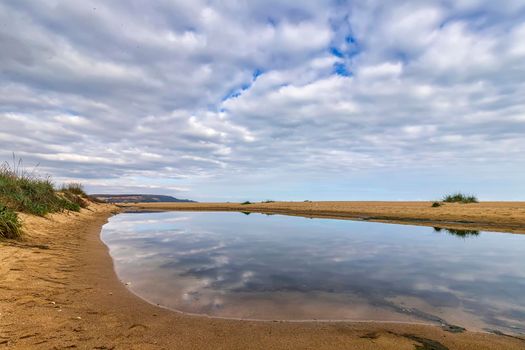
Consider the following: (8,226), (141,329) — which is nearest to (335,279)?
(141,329)

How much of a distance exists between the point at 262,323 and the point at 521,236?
1689 cm

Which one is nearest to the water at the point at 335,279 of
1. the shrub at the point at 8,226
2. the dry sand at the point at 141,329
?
the dry sand at the point at 141,329

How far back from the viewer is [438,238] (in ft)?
49.6

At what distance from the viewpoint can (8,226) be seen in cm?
940

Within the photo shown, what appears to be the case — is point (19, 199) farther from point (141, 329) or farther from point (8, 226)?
point (141, 329)

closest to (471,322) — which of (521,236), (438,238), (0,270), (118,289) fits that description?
(118,289)

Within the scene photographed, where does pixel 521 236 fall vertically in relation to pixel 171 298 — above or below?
above

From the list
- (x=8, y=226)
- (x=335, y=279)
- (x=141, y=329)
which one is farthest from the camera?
(x=8, y=226)

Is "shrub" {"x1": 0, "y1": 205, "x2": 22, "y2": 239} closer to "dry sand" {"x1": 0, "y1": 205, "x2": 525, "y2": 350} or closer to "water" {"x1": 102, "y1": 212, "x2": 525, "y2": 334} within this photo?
"water" {"x1": 102, "y1": 212, "x2": 525, "y2": 334}

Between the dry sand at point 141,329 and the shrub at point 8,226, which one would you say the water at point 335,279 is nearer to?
the dry sand at point 141,329

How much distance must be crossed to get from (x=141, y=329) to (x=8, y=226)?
24.8 feet

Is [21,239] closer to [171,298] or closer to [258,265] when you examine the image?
[171,298]

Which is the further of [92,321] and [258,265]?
[258,265]

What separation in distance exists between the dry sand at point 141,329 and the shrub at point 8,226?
143 inches
